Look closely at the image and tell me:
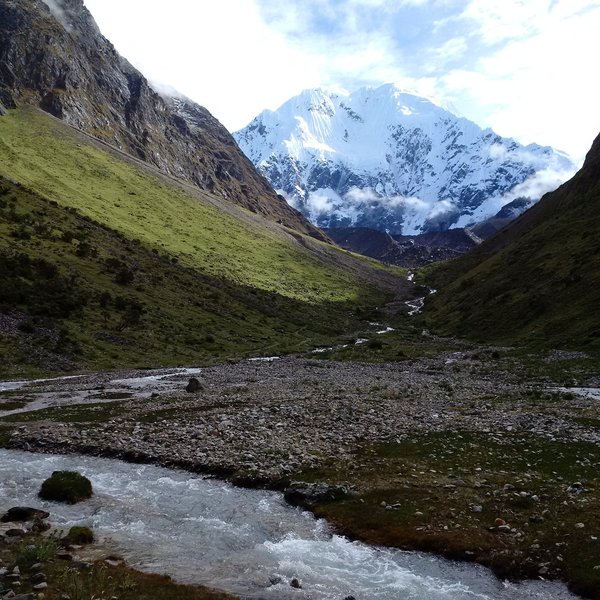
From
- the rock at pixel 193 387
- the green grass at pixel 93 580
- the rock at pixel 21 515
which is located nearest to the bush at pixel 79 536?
the green grass at pixel 93 580

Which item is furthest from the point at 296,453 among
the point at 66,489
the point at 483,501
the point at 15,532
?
the point at 15,532

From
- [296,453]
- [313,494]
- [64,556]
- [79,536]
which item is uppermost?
[296,453]

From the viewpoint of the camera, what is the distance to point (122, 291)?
4144 inches

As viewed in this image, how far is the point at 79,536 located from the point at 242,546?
227 inches

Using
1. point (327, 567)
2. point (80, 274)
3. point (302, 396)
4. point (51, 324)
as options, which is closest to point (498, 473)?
point (327, 567)

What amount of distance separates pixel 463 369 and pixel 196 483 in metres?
51.1

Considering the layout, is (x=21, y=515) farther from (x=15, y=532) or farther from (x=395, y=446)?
(x=395, y=446)

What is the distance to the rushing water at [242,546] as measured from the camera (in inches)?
650

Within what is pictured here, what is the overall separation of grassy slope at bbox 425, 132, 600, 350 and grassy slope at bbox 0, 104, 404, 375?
32418mm

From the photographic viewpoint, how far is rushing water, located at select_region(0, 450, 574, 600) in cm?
1652

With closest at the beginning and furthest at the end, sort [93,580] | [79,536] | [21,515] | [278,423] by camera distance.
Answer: [93,580], [79,536], [21,515], [278,423]

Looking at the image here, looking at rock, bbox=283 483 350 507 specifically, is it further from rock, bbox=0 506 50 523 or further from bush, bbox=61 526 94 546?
rock, bbox=0 506 50 523

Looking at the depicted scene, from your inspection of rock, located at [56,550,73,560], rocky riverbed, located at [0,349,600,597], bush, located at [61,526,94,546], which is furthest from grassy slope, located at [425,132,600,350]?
rock, located at [56,550,73,560]

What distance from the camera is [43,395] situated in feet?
165
